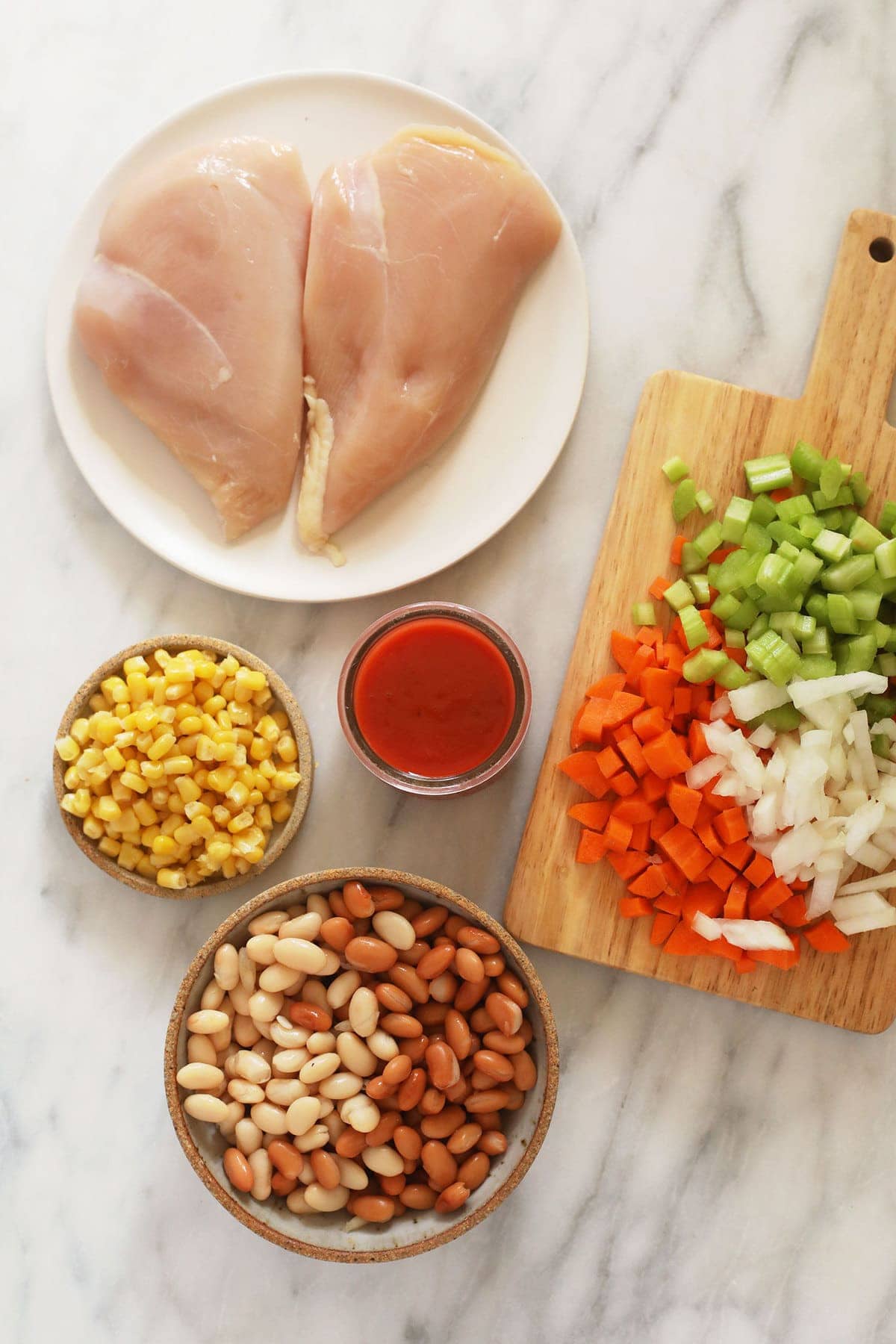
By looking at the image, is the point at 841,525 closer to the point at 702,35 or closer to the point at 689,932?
the point at 689,932

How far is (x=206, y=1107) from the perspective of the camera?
1.83 metres

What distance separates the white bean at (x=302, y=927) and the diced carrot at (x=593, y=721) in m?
0.62

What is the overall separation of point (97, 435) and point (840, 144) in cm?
169

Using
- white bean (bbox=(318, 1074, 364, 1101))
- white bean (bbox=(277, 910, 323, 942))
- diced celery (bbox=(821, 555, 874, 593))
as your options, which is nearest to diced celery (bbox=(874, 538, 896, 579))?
diced celery (bbox=(821, 555, 874, 593))

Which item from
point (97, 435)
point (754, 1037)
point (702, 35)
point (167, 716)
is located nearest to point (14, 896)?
point (167, 716)

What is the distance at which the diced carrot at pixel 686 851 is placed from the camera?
76.6 inches

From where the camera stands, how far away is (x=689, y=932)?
6.53 feet

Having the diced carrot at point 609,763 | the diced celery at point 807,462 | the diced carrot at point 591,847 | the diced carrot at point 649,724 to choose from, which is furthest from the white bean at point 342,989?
the diced celery at point 807,462

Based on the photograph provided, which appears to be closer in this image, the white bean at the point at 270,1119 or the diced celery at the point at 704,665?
the white bean at the point at 270,1119

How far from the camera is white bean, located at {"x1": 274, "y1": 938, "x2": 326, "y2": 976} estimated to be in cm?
184

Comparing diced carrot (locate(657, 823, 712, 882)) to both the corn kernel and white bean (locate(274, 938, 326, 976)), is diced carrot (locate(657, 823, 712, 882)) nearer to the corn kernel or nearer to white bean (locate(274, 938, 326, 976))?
white bean (locate(274, 938, 326, 976))

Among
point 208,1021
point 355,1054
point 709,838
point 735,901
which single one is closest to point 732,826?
point 709,838

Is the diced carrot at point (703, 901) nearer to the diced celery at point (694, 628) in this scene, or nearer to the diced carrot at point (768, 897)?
the diced carrot at point (768, 897)

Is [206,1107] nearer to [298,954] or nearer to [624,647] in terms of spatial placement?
[298,954]
